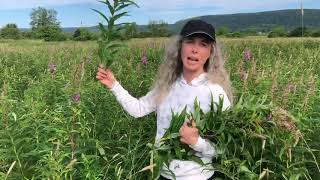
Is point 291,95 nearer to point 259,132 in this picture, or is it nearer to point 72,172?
point 259,132

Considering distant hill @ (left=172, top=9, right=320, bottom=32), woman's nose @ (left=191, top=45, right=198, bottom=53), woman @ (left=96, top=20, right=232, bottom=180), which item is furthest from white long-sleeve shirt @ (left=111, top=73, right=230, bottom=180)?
distant hill @ (left=172, top=9, right=320, bottom=32)

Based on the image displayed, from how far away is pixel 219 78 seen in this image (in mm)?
3350

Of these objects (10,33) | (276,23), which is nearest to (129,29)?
(10,33)

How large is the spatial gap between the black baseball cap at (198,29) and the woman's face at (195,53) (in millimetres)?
44

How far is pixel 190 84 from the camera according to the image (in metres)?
3.33

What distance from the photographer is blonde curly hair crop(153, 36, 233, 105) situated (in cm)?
337

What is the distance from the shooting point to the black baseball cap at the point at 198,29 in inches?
129

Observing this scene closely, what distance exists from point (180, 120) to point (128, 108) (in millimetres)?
494

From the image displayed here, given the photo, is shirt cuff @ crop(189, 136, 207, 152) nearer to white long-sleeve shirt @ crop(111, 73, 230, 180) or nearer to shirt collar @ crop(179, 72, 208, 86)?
white long-sleeve shirt @ crop(111, 73, 230, 180)

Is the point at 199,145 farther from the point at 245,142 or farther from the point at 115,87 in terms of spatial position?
the point at 115,87

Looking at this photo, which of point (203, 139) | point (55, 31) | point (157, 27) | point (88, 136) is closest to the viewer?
point (203, 139)

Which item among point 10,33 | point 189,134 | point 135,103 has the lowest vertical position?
point 189,134

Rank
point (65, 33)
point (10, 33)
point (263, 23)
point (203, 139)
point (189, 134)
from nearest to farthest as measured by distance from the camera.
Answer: point (189, 134)
point (203, 139)
point (65, 33)
point (10, 33)
point (263, 23)

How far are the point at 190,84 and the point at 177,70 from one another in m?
0.21
